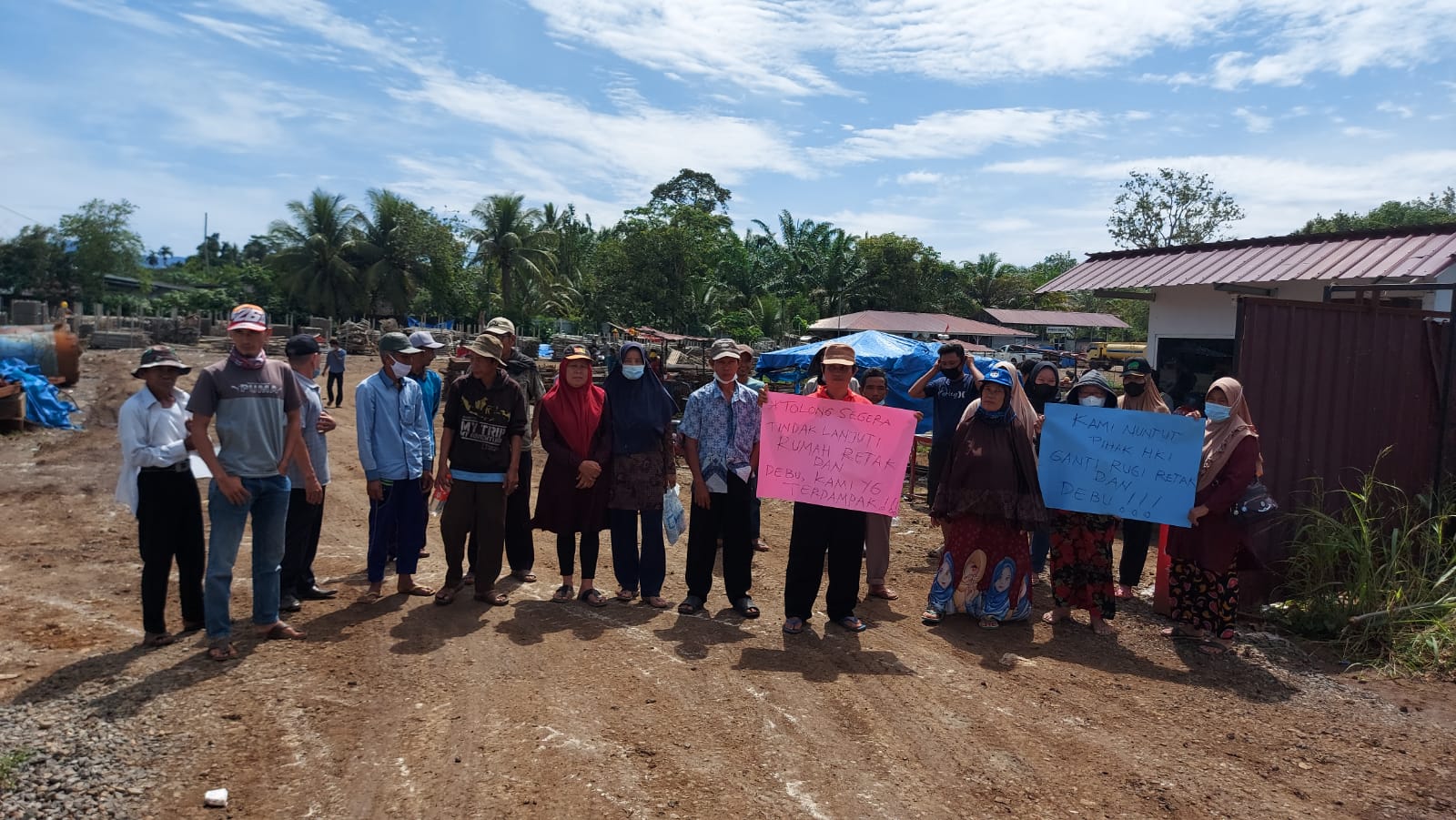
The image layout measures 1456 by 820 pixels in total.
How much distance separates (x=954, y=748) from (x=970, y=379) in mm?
3194

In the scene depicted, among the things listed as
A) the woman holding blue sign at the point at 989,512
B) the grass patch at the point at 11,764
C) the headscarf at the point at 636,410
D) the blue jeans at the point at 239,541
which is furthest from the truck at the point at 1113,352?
the grass patch at the point at 11,764

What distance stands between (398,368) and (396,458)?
58 cm

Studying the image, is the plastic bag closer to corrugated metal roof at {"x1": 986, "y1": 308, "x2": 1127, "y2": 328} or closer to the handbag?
the handbag

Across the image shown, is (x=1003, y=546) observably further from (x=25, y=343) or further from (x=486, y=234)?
(x=486, y=234)

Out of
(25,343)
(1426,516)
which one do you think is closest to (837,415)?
(1426,516)

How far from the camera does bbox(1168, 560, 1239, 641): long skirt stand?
527cm

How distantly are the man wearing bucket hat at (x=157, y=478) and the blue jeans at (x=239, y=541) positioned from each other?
270mm

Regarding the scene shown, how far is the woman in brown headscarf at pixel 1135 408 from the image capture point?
5883 mm

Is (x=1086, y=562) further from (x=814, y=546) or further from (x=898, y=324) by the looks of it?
(x=898, y=324)

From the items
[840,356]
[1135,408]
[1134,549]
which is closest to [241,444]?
[840,356]

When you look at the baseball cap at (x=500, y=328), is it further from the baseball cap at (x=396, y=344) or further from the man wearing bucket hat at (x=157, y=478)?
the man wearing bucket hat at (x=157, y=478)

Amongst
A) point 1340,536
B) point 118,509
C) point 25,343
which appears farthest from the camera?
point 25,343

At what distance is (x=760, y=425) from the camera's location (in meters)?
5.32

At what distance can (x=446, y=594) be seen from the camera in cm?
554
